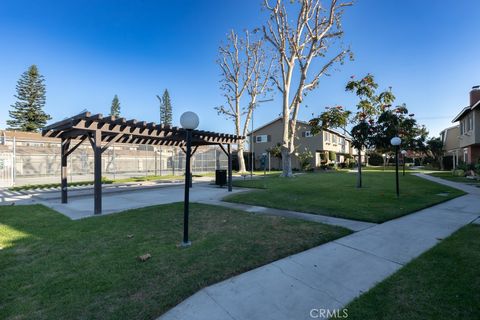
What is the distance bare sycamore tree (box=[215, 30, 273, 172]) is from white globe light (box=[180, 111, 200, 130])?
19940 millimetres

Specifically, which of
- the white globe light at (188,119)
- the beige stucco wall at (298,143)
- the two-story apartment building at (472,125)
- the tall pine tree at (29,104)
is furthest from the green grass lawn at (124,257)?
the tall pine tree at (29,104)

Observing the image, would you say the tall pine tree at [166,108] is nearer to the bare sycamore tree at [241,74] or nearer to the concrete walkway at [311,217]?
the bare sycamore tree at [241,74]

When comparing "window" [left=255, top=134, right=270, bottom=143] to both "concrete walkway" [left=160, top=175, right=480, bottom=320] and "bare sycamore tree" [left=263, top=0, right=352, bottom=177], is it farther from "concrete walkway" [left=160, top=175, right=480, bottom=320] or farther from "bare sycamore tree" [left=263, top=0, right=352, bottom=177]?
"concrete walkway" [left=160, top=175, right=480, bottom=320]

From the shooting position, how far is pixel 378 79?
11.9 meters

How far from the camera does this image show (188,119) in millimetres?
4574

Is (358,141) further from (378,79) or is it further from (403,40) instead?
(403,40)

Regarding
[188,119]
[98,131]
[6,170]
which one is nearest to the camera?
[188,119]

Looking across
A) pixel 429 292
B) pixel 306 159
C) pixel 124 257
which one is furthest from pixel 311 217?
pixel 306 159

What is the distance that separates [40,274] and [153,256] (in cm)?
144

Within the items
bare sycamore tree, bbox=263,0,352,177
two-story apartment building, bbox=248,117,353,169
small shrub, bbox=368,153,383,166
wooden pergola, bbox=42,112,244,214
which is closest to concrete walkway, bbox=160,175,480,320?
wooden pergola, bbox=42,112,244,214

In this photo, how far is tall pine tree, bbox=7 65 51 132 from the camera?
3762 cm

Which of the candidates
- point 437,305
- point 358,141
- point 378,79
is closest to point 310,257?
point 437,305

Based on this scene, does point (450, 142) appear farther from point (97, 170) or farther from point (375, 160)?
point (97, 170)

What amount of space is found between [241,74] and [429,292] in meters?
25.0
